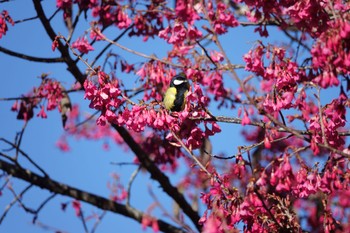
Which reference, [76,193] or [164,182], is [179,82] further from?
[76,193]

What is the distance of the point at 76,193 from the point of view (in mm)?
5910

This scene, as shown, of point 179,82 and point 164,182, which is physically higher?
point 179,82

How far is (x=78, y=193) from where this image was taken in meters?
5.92

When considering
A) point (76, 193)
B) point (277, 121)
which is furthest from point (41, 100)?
point (277, 121)

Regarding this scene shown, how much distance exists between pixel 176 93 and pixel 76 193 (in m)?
1.88

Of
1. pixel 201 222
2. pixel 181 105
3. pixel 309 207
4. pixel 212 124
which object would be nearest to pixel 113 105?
pixel 212 124

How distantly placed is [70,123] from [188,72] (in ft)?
35.0

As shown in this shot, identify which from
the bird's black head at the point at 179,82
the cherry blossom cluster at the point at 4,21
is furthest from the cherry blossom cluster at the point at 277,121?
the cherry blossom cluster at the point at 4,21

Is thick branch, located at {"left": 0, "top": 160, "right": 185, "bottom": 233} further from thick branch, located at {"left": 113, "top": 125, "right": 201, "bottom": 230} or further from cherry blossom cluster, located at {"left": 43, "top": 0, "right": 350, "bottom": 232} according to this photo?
cherry blossom cluster, located at {"left": 43, "top": 0, "right": 350, "bottom": 232}

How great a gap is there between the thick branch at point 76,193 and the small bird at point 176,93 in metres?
1.50

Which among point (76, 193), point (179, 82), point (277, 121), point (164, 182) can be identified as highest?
point (179, 82)

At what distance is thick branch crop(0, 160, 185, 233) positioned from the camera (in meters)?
5.71

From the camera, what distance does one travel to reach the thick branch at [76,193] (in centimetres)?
571

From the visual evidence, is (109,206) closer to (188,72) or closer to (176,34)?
(188,72)
